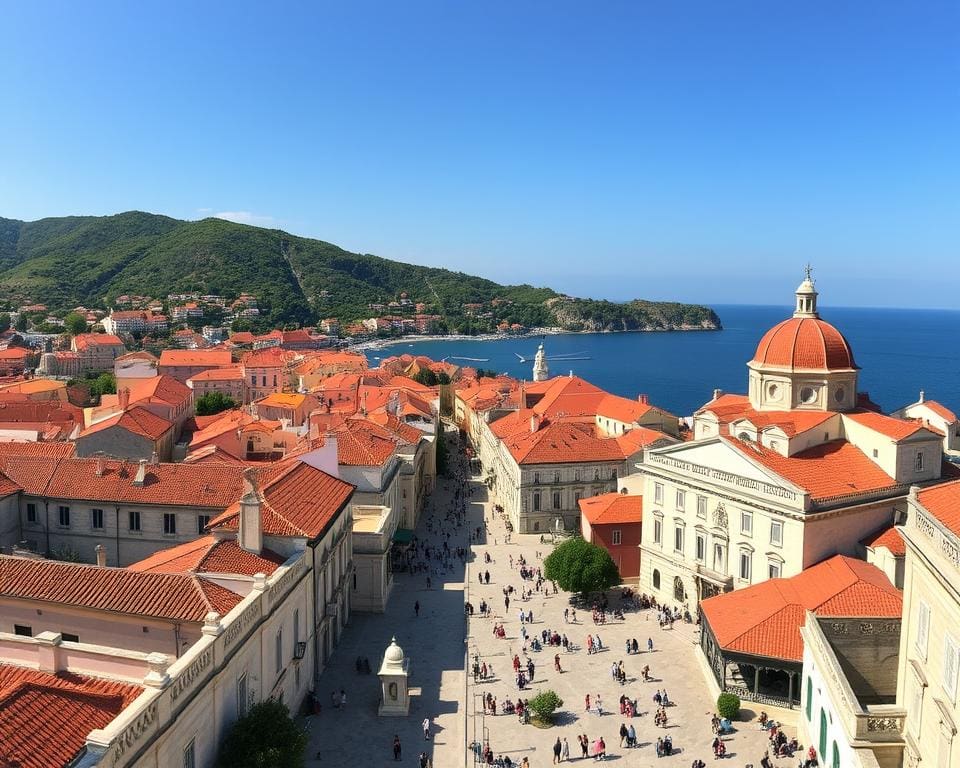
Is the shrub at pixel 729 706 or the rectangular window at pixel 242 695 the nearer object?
the rectangular window at pixel 242 695

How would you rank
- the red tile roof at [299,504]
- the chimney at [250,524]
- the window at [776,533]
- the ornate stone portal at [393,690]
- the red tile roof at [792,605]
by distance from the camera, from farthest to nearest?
the window at [776,533] → the red tile roof at [792,605] → the red tile roof at [299,504] → the ornate stone portal at [393,690] → the chimney at [250,524]

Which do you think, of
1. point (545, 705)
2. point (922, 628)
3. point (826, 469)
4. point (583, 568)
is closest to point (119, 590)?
point (545, 705)

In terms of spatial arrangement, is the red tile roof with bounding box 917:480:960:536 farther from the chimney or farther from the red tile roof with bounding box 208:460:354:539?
the chimney

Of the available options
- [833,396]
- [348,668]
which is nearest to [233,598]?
[348,668]

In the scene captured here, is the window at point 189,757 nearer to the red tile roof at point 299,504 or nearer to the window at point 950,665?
the red tile roof at point 299,504

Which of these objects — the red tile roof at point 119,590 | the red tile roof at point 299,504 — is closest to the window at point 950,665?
the red tile roof at point 119,590

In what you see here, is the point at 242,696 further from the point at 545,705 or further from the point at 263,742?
the point at 545,705
